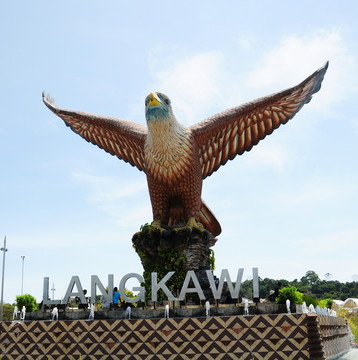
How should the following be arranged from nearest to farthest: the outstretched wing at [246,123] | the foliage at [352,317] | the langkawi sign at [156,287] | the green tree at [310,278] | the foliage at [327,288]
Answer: the langkawi sign at [156,287] → the outstretched wing at [246,123] → the foliage at [352,317] → the foliage at [327,288] → the green tree at [310,278]

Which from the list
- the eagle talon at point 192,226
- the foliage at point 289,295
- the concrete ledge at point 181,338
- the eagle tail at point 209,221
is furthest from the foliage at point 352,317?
the concrete ledge at point 181,338

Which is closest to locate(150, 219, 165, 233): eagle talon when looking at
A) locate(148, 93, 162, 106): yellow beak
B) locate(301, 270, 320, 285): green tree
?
locate(148, 93, 162, 106): yellow beak

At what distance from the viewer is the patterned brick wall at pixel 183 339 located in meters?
11.0

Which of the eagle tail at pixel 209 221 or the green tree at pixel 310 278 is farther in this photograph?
the green tree at pixel 310 278

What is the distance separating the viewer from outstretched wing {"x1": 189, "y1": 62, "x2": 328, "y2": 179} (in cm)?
1672

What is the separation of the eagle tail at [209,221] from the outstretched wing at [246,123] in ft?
5.05

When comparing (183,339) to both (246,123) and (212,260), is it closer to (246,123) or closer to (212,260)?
(212,260)

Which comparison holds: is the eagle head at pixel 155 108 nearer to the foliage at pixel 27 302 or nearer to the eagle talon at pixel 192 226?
the eagle talon at pixel 192 226

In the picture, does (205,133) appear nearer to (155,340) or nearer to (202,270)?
(202,270)

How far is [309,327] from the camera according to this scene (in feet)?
36.2

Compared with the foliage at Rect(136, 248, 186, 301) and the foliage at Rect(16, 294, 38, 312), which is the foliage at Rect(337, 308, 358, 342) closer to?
the foliage at Rect(136, 248, 186, 301)

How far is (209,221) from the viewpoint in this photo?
1823cm

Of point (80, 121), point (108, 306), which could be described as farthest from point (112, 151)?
point (108, 306)

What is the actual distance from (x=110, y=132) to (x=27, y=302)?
722cm
